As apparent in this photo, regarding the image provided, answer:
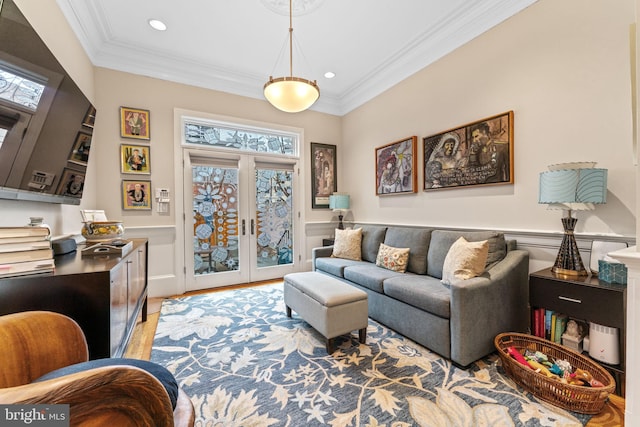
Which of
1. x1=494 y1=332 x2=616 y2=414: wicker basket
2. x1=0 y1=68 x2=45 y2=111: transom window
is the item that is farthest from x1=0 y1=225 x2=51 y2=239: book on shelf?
x1=494 y1=332 x2=616 y2=414: wicker basket

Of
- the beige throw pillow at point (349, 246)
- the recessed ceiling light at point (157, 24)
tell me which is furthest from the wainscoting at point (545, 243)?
the recessed ceiling light at point (157, 24)

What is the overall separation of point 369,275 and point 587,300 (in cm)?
164

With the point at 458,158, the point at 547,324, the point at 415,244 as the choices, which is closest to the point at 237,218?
the point at 415,244

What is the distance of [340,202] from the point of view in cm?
449

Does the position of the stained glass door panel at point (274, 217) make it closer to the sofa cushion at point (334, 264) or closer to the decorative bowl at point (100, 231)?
the sofa cushion at point (334, 264)

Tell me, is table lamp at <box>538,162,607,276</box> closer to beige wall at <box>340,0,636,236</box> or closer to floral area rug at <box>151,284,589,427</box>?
beige wall at <box>340,0,636,236</box>

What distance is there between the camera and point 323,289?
232cm

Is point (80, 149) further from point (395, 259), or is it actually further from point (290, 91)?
point (395, 259)

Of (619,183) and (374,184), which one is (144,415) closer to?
(619,183)

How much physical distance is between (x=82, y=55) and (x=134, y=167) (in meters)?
1.27

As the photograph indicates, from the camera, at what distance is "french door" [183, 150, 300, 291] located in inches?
Answer: 153

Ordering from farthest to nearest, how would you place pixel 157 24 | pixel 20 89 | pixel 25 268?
pixel 157 24 < pixel 20 89 < pixel 25 268

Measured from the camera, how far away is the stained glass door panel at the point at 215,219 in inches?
154

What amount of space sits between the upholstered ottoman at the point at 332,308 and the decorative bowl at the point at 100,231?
1711 millimetres
